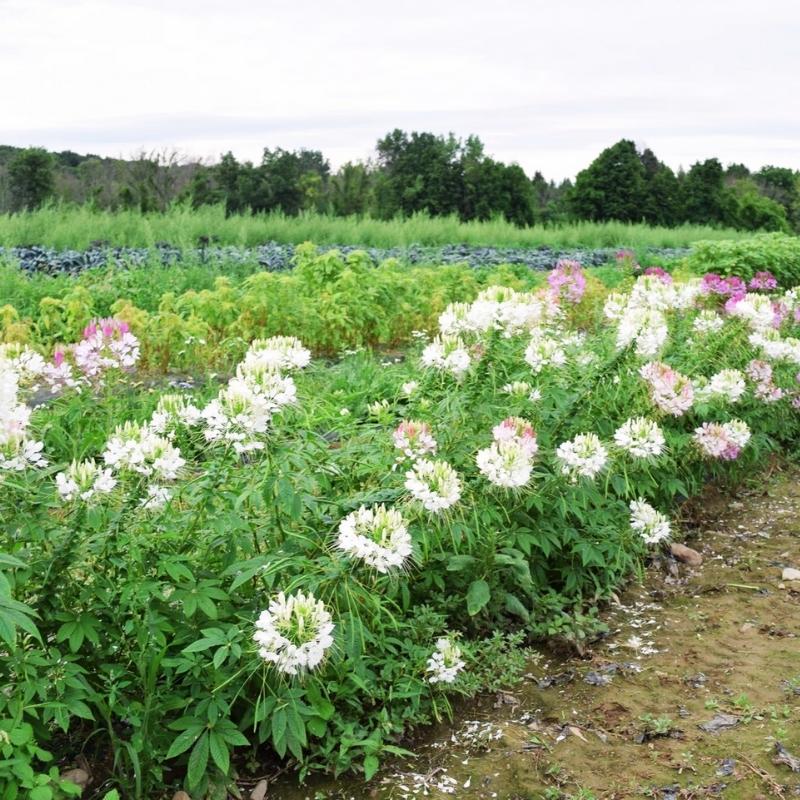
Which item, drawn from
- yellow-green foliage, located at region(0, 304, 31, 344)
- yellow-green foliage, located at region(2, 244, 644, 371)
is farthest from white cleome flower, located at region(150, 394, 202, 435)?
yellow-green foliage, located at region(0, 304, 31, 344)

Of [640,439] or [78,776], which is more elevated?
[640,439]

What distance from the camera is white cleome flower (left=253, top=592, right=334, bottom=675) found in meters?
2.28

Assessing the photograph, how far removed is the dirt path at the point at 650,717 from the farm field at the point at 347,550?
0.07 ft

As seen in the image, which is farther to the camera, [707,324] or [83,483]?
[707,324]

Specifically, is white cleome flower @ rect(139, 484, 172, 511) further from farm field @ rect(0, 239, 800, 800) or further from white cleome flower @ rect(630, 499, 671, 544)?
white cleome flower @ rect(630, 499, 671, 544)

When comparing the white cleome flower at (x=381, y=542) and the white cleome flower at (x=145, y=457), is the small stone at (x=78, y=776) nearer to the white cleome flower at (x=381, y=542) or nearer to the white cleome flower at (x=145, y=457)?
the white cleome flower at (x=145, y=457)

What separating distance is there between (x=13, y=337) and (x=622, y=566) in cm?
399

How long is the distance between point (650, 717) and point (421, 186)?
901 inches

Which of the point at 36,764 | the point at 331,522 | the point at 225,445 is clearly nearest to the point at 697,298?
the point at 331,522

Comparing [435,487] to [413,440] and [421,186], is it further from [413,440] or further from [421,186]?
[421,186]

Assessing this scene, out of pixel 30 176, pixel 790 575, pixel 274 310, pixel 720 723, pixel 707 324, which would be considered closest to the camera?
pixel 720 723

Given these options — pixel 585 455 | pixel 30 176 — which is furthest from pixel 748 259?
pixel 30 176

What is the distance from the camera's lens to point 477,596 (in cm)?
315

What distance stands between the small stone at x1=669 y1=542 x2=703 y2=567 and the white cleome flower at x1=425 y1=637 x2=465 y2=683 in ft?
5.84
